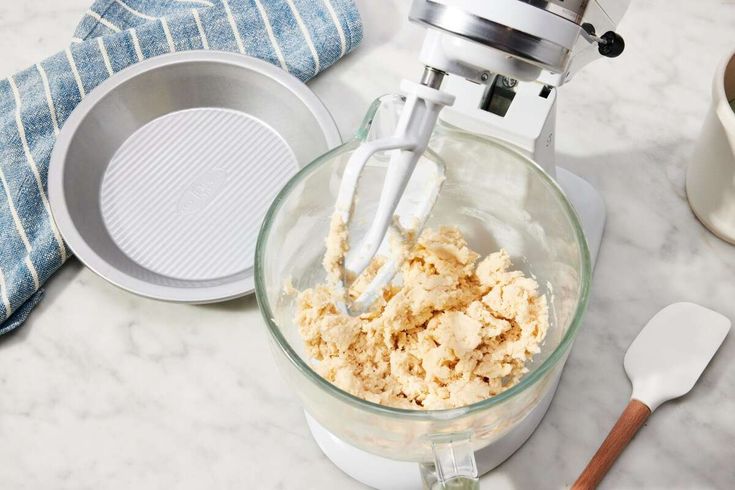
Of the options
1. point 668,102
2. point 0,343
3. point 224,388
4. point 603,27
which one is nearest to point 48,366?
point 0,343

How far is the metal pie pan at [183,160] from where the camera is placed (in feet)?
2.63

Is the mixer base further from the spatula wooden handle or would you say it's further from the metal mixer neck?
the metal mixer neck

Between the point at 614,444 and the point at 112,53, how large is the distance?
2.11ft

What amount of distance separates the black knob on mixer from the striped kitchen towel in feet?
1.15

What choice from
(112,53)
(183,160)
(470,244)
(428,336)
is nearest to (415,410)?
(428,336)

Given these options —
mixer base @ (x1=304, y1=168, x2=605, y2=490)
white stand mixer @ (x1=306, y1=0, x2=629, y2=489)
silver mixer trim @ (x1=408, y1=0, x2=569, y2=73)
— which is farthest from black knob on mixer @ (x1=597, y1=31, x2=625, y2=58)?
mixer base @ (x1=304, y1=168, x2=605, y2=490)

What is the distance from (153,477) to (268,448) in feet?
0.33

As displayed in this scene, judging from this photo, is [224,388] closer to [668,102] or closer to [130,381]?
[130,381]

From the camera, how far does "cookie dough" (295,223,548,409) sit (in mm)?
594

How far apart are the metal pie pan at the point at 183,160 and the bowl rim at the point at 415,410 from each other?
7.2 inches

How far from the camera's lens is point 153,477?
71cm

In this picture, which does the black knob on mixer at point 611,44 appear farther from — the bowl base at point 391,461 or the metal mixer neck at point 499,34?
the bowl base at point 391,461

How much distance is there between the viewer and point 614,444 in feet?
2.23

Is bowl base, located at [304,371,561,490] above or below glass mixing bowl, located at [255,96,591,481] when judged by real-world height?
below
